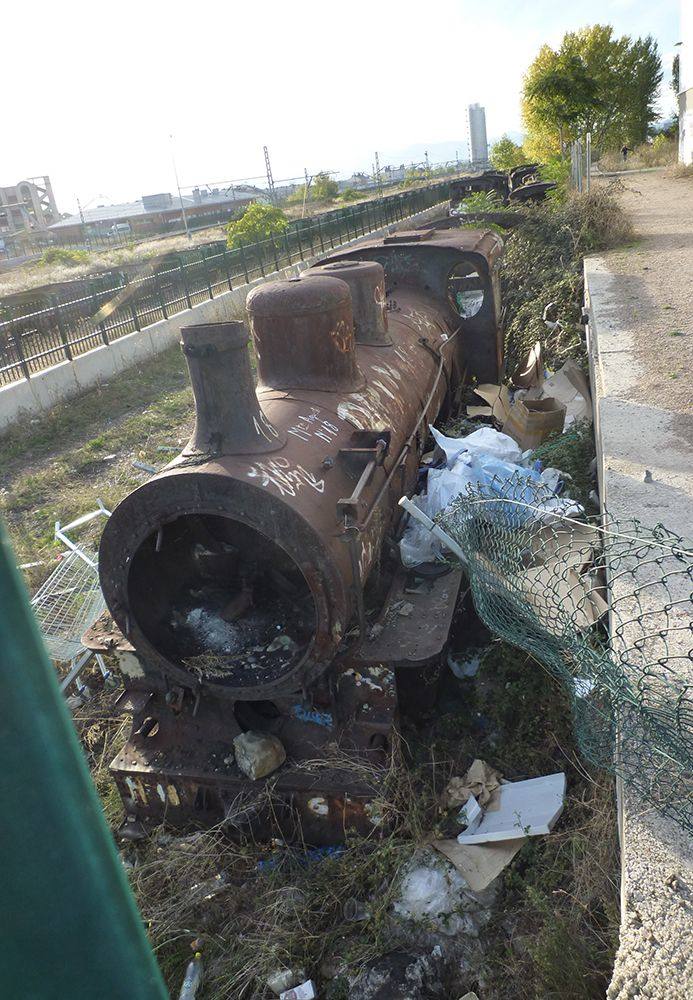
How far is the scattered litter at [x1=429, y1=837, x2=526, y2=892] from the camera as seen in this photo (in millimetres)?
3268

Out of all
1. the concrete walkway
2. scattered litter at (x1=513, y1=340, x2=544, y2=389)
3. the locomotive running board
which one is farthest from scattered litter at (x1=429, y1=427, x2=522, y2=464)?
scattered litter at (x1=513, y1=340, x2=544, y2=389)

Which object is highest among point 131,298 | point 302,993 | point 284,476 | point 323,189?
point 323,189

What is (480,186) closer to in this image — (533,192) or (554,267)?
(533,192)

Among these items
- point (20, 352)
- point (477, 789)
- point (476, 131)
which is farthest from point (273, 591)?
point (476, 131)

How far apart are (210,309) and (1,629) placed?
15.8 meters

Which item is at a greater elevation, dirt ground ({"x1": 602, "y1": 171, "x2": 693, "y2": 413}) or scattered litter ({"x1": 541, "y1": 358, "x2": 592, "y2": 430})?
dirt ground ({"x1": 602, "y1": 171, "x2": 693, "y2": 413})

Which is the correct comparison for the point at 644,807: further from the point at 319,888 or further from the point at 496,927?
the point at 319,888

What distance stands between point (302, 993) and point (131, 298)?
13.3 metres

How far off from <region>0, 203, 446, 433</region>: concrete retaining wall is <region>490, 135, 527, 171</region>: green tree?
24962mm

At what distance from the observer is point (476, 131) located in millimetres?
110688

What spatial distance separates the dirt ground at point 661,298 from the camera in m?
5.99

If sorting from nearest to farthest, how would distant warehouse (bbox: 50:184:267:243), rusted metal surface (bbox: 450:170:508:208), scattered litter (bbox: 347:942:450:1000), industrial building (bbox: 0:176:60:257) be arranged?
scattered litter (bbox: 347:942:450:1000)
rusted metal surface (bbox: 450:170:508:208)
industrial building (bbox: 0:176:60:257)
distant warehouse (bbox: 50:184:267:243)

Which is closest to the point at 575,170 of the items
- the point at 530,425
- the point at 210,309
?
the point at 210,309

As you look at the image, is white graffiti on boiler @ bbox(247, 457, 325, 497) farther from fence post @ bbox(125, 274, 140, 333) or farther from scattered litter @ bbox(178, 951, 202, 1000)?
fence post @ bbox(125, 274, 140, 333)
